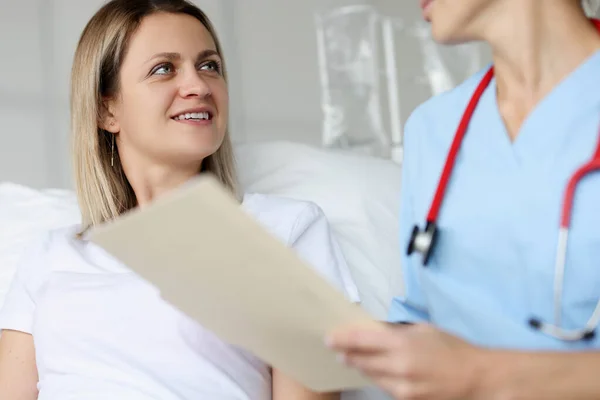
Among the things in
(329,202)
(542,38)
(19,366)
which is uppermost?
(542,38)

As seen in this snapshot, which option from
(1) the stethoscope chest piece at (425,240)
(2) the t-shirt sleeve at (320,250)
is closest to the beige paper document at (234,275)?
(1) the stethoscope chest piece at (425,240)

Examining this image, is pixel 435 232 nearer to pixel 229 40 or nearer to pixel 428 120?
pixel 428 120

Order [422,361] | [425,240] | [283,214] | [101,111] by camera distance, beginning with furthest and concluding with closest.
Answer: [101,111] < [283,214] < [425,240] < [422,361]

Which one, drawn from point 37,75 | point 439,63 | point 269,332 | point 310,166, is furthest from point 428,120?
point 37,75

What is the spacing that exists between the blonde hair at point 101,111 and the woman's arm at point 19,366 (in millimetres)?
247

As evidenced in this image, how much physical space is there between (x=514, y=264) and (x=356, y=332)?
273mm

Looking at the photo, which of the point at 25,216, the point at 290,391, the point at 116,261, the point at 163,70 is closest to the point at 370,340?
the point at 290,391

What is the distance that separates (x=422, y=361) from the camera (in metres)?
0.69

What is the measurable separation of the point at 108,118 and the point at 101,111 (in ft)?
0.06

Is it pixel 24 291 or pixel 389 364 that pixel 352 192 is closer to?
pixel 24 291

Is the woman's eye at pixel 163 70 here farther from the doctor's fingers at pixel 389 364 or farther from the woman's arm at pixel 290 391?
the doctor's fingers at pixel 389 364

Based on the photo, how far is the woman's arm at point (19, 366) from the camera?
1.48 meters

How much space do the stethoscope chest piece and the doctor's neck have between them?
7.1 inches

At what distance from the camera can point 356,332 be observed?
71 centimetres
